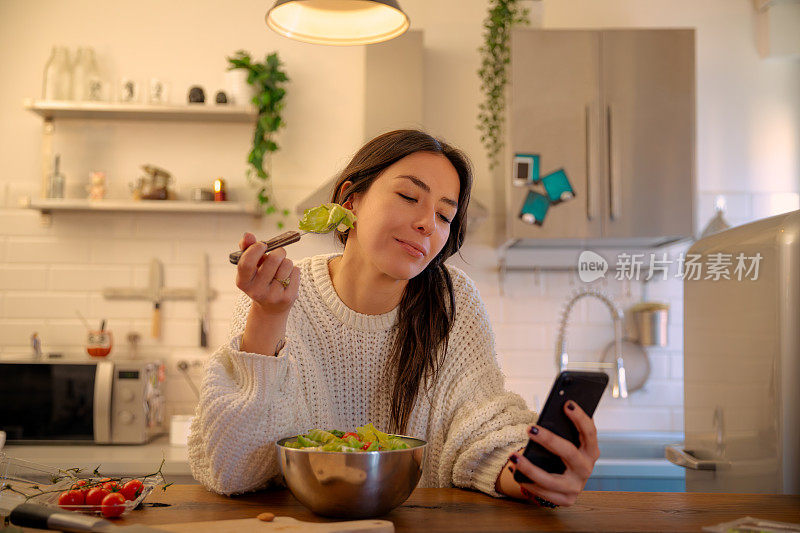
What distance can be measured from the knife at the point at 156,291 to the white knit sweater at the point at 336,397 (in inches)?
70.7

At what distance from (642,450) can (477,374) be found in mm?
1865

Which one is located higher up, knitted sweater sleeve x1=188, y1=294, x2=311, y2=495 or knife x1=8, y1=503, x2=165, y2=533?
knitted sweater sleeve x1=188, y1=294, x2=311, y2=495

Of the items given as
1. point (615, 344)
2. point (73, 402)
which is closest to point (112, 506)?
point (73, 402)

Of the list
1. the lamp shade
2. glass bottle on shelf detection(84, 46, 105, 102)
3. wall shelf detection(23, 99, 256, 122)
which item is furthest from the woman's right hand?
glass bottle on shelf detection(84, 46, 105, 102)

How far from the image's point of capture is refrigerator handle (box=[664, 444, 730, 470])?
75.7 inches

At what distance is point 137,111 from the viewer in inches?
125

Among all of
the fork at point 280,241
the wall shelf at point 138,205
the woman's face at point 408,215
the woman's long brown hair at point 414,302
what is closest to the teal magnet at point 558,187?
the wall shelf at point 138,205

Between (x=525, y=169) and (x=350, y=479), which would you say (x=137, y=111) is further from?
(x=350, y=479)

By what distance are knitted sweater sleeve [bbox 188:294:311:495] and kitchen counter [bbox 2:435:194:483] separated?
1352 millimetres

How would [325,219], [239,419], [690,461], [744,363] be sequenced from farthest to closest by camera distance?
[690,461]
[744,363]
[325,219]
[239,419]

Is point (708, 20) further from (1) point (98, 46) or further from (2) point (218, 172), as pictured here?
(1) point (98, 46)

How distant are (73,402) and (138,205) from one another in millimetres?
836

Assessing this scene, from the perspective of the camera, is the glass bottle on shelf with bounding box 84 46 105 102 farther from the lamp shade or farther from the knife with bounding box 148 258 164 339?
the lamp shade

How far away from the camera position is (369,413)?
1.62m
